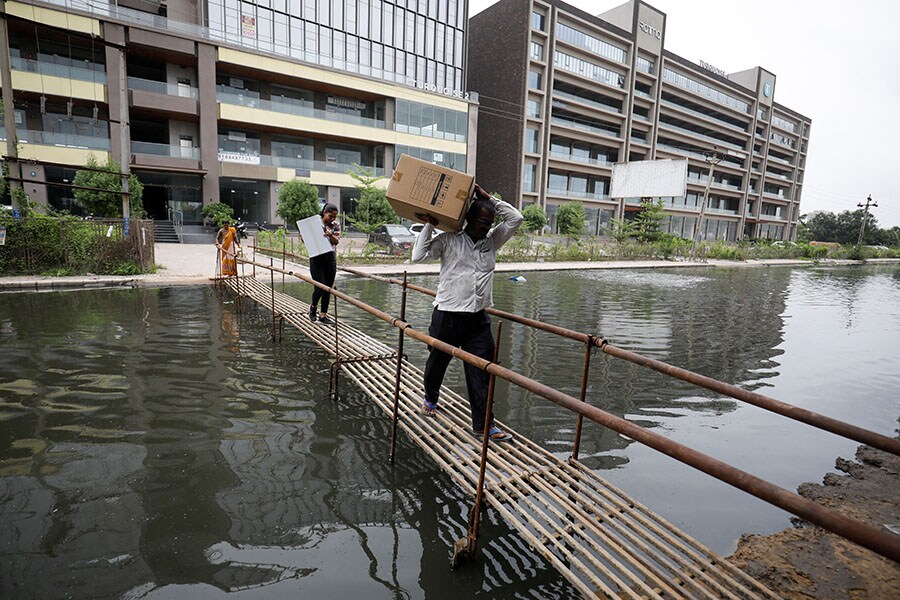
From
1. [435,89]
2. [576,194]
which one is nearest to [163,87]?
[435,89]

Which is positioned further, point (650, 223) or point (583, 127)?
point (583, 127)

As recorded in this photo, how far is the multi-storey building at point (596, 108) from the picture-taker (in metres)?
41.5

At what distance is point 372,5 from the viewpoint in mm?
35875

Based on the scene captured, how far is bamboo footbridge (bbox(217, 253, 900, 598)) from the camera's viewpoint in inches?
57.2

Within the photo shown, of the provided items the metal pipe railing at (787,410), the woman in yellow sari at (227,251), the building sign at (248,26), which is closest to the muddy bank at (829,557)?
the metal pipe railing at (787,410)

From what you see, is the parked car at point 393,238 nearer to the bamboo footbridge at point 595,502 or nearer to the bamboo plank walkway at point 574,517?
the bamboo plank walkway at point 574,517

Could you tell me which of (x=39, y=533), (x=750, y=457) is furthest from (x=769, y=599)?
(x=39, y=533)

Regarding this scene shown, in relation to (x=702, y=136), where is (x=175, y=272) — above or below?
below

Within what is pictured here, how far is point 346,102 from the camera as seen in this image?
34656 mm

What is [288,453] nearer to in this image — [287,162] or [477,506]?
[477,506]

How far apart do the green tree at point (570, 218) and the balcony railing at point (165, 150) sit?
1005 inches

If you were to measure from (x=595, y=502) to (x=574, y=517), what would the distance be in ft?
0.84

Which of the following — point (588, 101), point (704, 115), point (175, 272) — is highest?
point (704, 115)

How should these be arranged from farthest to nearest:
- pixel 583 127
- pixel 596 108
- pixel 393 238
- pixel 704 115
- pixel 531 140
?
pixel 704 115, pixel 596 108, pixel 583 127, pixel 531 140, pixel 393 238
